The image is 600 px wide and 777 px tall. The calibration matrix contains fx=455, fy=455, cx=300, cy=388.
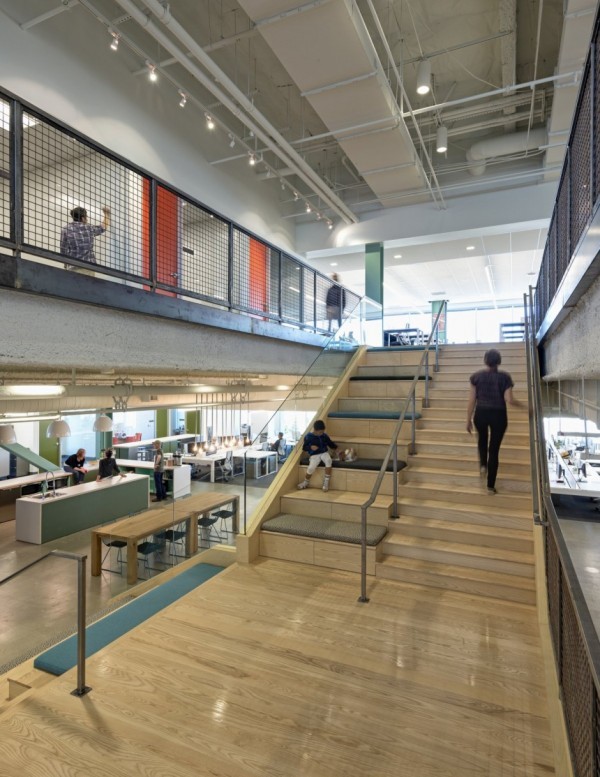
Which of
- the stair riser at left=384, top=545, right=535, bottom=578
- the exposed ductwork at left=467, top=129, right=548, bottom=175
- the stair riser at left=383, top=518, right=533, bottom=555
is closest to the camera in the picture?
the stair riser at left=384, top=545, right=535, bottom=578

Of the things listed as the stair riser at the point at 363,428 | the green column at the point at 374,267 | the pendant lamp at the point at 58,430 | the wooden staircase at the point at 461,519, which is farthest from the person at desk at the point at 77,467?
the wooden staircase at the point at 461,519

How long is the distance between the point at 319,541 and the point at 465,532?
146cm

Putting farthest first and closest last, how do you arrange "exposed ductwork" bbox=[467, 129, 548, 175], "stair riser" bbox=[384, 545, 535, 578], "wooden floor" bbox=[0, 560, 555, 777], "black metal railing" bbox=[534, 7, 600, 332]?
1. "exposed ductwork" bbox=[467, 129, 548, 175]
2. "stair riser" bbox=[384, 545, 535, 578]
3. "black metal railing" bbox=[534, 7, 600, 332]
4. "wooden floor" bbox=[0, 560, 555, 777]

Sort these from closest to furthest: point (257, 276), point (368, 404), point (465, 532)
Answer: point (465, 532), point (368, 404), point (257, 276)

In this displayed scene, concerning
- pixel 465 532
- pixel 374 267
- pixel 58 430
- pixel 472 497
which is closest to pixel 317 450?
pixel 472 497

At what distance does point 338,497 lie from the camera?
5305 millimetres

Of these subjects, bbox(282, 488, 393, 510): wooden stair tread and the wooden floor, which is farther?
bbox(282, 488, 393, 510): wooden stair tread

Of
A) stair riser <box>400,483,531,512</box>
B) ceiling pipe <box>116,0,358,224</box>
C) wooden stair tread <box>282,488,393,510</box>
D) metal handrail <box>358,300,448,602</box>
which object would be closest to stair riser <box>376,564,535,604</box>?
metal handrail <box>358,300,448,602</box>

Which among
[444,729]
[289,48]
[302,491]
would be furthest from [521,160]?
[444,729]

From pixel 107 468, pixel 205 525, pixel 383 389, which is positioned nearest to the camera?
pixel 383 389

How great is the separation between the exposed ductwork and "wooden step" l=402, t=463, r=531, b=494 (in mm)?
7422

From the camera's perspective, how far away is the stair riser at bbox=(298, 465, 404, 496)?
17.8 ft

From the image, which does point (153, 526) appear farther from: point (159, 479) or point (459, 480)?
point (159, 479)

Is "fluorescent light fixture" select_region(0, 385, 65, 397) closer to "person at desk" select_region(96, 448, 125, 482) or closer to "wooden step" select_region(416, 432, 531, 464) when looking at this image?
"person at desk" select_region(96, 448, 125, 482)
